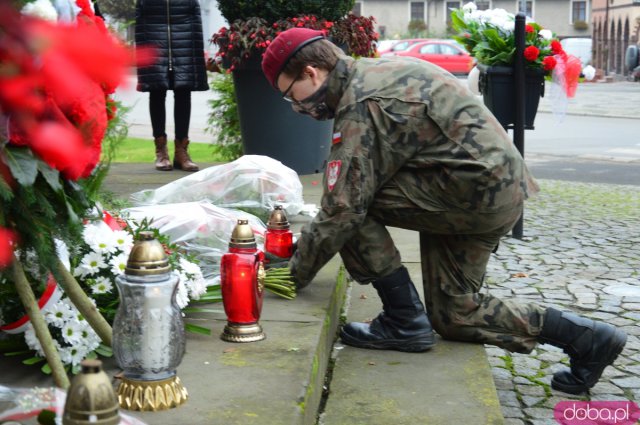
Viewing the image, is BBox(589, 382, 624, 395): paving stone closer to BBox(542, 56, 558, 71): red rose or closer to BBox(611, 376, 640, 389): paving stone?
BBox(611, 376, 640, 389): paving stone

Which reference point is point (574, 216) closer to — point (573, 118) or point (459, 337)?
point (459, 337)

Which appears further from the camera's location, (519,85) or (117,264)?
(519,85)

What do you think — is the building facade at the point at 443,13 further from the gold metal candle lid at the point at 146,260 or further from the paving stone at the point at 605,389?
the gold metal candle lid at the point at 146,260

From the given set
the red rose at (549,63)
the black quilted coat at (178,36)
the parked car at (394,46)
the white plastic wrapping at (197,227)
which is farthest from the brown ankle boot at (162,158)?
the parked car at (394,46)

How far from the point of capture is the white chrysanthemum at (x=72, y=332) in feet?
9.12

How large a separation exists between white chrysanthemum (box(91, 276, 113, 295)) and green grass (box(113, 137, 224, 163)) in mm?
6925

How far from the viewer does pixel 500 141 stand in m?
3.46

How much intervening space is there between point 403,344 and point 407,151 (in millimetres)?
746

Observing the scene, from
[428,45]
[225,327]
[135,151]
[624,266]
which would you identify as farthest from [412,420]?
[428,45]

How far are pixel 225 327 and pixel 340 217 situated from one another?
1.80 feet

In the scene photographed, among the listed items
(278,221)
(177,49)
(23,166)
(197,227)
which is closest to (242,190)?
(197,227)

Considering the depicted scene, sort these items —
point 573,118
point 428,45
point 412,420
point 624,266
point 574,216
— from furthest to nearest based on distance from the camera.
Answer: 1. point 428,45
2. point 573,118
3. point 574,216
4. point 624,266
5. point 412,420

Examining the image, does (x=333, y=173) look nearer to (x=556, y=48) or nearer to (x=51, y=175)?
(x=51, y=175)

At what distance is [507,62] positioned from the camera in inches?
266
